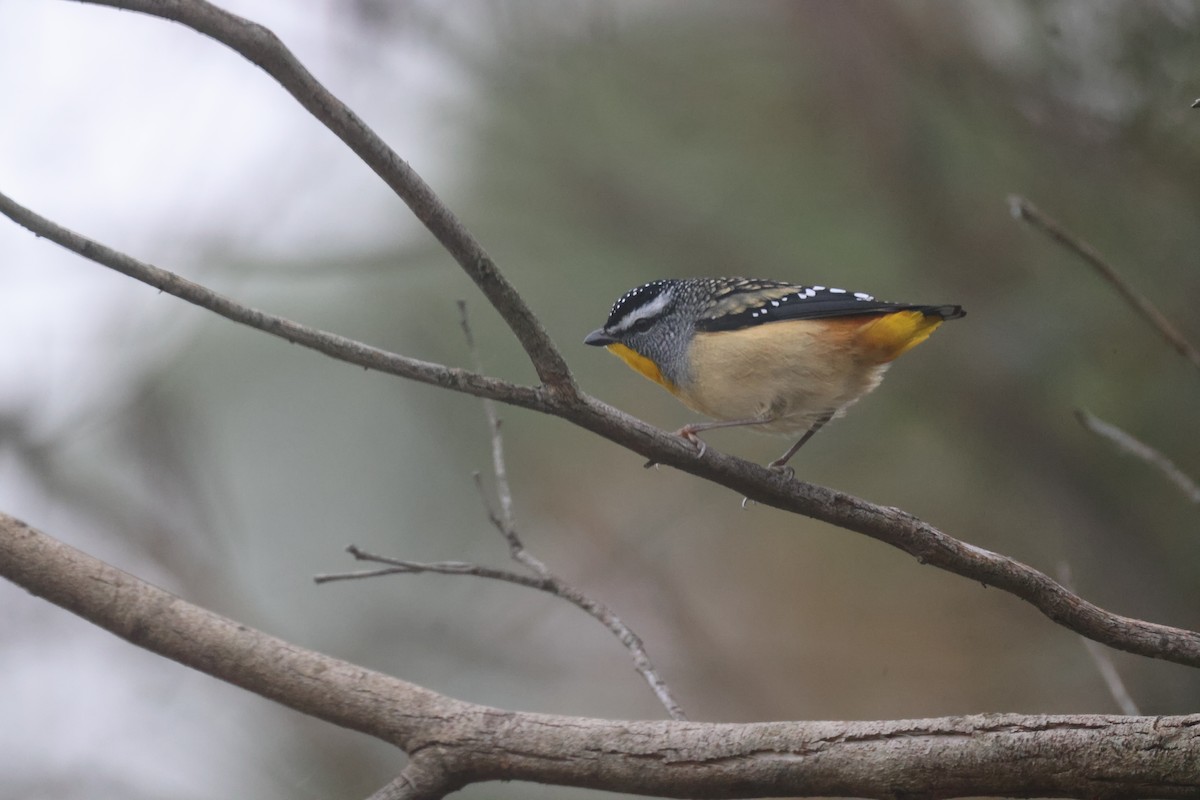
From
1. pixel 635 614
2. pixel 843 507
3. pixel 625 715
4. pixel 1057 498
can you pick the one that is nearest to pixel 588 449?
pixel 635 614

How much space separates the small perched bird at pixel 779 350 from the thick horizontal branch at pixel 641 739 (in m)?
1.08

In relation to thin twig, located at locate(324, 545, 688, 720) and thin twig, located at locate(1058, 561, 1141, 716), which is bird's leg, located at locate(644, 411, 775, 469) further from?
thin twig, located at locate(1058, 561, 1141, 716)

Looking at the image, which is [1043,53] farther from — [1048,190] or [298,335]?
[298,335]

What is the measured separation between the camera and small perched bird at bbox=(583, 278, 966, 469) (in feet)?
10.9

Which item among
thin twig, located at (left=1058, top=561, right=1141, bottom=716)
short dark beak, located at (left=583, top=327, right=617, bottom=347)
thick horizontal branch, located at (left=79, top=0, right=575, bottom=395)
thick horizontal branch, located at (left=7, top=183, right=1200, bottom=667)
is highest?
short dark beak, located at (left=583, top=327, right=617, bottom=347)

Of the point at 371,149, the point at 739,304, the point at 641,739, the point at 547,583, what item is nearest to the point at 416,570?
the point at 547,583

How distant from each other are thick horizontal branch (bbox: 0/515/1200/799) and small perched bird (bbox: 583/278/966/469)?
1.08 metres

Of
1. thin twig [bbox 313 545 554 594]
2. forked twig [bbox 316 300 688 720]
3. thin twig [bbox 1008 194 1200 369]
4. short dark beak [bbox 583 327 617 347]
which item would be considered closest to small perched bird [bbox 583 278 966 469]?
short dark beak [bbox 583 327 617 347]

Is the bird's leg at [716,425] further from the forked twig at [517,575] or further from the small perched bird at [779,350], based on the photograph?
the forked twig at [517,575]

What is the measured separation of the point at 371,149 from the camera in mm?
1976

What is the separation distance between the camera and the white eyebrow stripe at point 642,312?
366 centimetres

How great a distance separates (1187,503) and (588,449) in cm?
356

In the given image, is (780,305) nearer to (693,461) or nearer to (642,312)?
(642,312)

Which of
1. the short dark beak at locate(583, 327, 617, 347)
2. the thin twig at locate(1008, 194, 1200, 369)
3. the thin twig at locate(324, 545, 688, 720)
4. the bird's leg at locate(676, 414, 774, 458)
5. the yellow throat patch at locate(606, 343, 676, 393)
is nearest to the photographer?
the thin twig at locate(324, 545, 688, 720)
